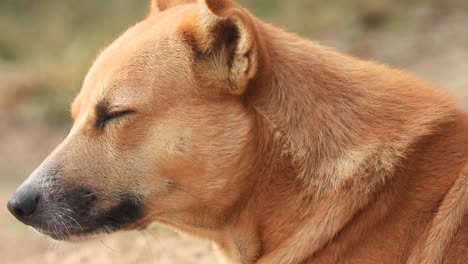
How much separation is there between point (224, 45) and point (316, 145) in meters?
0.64

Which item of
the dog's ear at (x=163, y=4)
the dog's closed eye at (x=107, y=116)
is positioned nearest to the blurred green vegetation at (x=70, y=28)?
the dog's ear at (x=163, y=4)

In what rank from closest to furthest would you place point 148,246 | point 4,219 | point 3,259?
point 148,246 → point 3,259 → point 4,219

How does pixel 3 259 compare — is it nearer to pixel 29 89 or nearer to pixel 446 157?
pixel 446 157

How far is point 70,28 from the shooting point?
57.4 ft

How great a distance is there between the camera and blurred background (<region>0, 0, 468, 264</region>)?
508 inches

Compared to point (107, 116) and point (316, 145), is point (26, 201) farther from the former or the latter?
point (316, 145)

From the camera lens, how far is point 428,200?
4184 mm

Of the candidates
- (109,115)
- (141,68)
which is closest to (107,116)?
(109,115)

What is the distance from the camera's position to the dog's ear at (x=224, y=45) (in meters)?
4.27

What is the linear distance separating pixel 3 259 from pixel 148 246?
1734 millimetres

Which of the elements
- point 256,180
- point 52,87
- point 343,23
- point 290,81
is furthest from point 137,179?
point 343,23

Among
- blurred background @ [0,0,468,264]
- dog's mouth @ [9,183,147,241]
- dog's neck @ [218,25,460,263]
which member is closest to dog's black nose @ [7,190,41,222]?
dog's mouth @ [9,183,147,241]

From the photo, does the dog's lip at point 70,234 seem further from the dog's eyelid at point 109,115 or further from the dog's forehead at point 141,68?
the dog's forehead at point 141,68

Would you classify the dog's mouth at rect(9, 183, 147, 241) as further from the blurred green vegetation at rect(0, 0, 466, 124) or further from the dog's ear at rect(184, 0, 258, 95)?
the blurred green vegetation at rect(0, 0, 466, 124)
